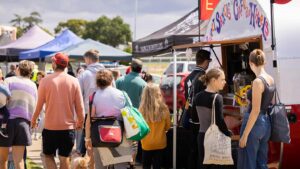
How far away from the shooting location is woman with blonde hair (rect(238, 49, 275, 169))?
19.0ft

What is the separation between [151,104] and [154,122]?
0.93 feet

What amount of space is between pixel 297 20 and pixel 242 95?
1.38 meters

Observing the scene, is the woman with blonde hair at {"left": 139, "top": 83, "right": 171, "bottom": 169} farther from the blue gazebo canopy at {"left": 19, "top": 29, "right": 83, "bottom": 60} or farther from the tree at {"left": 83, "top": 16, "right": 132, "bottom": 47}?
the tree at {"left": 83, "top": 16, "right": 132, "bottom": 47}

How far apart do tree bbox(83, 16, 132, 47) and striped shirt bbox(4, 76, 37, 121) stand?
8957cm

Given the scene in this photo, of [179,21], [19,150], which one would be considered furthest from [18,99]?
[179,21]

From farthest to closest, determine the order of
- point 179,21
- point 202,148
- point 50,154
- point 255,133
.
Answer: point 179,21 → point 50,154 → point 202,148 → point 255,133

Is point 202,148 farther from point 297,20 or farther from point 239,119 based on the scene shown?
point 297,20

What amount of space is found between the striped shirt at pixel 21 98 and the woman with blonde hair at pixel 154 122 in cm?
162

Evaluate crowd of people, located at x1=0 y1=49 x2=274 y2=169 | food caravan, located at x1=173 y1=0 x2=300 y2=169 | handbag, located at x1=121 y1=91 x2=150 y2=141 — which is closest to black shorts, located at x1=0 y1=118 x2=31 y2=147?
crowd of people, located at x1=0 y1=49 x2=274 y2=169

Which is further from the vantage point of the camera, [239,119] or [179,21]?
[179,21]

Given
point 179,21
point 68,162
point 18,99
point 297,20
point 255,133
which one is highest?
point 179,21

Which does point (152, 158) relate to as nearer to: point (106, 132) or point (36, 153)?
point (106, 132)

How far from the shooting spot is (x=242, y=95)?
7.46 metres

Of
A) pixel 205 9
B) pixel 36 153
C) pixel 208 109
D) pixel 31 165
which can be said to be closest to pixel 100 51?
pixel 36 153
